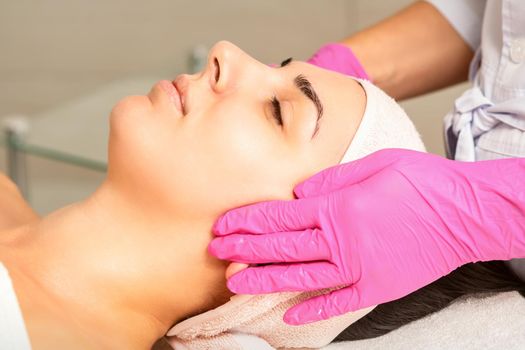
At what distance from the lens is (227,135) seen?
4.03 ft

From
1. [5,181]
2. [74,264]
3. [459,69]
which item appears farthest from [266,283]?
[459,69]

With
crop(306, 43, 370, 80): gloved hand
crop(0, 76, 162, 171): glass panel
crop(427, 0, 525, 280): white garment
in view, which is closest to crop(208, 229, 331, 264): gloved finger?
crop(427, 0, 525, 280): white garment

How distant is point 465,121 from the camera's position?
150 centimetres

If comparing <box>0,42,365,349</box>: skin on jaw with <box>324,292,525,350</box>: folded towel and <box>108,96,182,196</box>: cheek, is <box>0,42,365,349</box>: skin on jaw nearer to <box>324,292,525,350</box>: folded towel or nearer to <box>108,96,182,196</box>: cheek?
<box>108,96,182,196</box>: cheek

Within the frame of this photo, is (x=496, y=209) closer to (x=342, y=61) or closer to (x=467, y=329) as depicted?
(x=467, y=329)

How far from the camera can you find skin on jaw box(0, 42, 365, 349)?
1.23 m

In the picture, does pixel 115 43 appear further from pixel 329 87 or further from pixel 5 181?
pixel 329 87

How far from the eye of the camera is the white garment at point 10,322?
1.11m

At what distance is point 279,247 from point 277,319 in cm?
19

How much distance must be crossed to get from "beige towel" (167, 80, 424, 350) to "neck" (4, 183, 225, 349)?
6 cm

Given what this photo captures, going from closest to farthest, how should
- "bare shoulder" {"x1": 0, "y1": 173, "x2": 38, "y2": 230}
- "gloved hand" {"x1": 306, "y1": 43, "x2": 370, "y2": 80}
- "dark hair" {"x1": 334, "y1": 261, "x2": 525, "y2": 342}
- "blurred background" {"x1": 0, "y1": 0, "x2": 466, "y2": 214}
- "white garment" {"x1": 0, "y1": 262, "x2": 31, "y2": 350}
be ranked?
"white garment" {"x1": 0, "y1": 262, "x2": 31, "y2": 350}
"dark hair" {"x1": 334, "y1": 261, "x2": 525, "y2": 342}
"bare shoulder" {"x1": 0, "y1": 173, "x2": 38, "y2": 230}
"gloved hand" {"x1": 306, "y1": 43, "x2": 370, "y2": 80}
"blurred background" {"x1": 0, "y1": 0, "x2": 466, "y2": 214}

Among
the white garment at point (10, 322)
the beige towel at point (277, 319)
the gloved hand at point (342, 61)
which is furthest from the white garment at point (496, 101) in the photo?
the white garment at point (10, 322)

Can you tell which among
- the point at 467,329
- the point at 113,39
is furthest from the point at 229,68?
the point at 113,39

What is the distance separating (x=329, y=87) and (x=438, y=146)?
719 mm
